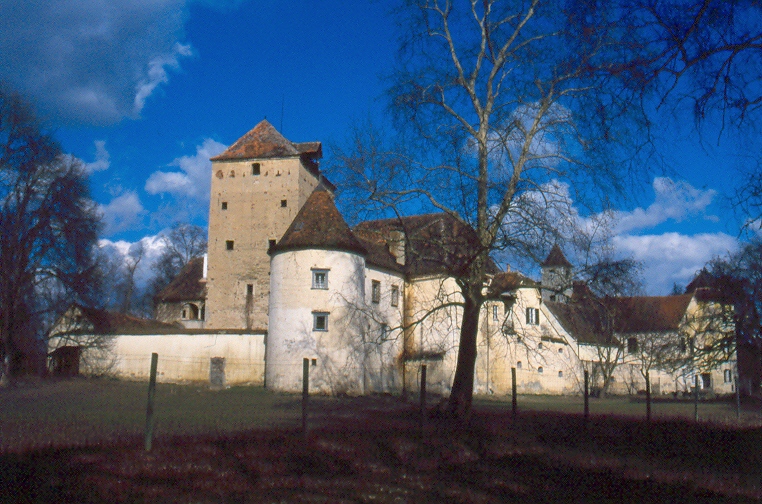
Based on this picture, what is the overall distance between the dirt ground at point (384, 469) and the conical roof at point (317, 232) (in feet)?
A: 70.6

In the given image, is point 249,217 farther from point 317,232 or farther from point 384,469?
point 384,469

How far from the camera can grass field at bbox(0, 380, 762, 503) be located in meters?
7.64

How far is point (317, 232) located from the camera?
34.8 meters

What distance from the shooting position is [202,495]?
7367 millimetres

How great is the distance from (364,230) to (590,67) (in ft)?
38.4

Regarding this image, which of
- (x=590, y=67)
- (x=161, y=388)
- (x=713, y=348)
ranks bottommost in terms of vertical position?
(x=161, y=388)

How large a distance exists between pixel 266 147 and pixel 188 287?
11.5 meters

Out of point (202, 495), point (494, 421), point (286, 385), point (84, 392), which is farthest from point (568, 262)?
point (84, 392)

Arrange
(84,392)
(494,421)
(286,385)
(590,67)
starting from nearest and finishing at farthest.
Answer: (590,67) < (494,421) < (84,392) < (286,385)

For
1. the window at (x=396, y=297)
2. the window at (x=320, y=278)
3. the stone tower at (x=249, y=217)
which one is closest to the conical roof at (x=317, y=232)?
the window at (x=320, y=278)

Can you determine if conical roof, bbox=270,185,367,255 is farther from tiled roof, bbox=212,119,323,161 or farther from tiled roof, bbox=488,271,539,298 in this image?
tiled roof, bbox=488,271,539,298

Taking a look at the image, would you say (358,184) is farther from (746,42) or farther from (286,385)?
(286,385)

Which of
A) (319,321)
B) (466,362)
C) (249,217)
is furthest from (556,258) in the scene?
(249,217)

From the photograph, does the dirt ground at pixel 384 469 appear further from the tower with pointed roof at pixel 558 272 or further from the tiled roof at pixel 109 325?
the tiled roof at pixel 109 325
